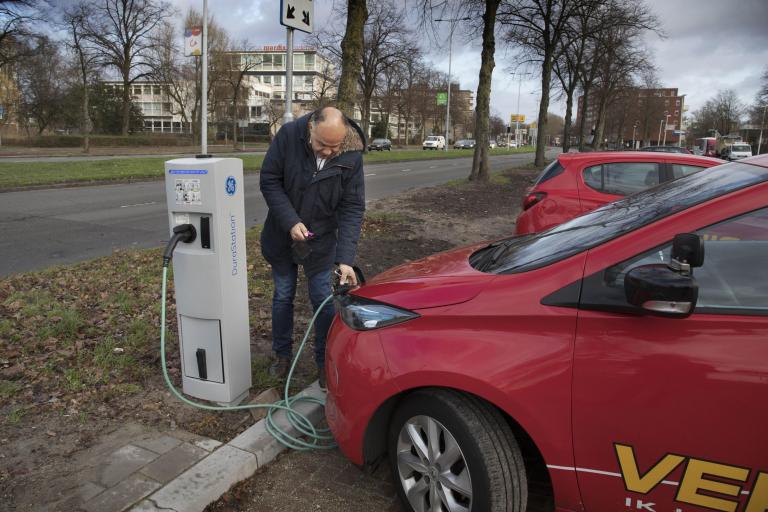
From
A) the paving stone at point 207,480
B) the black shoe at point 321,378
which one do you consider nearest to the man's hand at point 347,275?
the black shoe at point 321,378

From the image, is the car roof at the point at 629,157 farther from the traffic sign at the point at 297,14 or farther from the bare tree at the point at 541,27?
the bare tree at the point at 541,27

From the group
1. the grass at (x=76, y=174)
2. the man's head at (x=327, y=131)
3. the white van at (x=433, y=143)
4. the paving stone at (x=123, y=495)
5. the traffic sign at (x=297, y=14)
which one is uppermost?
the traffic sign at (x=297, y=14)

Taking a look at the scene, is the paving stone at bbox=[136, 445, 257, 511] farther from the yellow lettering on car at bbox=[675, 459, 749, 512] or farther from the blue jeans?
the yellow lettering on car at bbox=[675, 459, 749, 512]

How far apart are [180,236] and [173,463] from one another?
3.86 ft

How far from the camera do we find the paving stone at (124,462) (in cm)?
261

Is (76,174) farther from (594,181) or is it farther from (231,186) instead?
(231,186)

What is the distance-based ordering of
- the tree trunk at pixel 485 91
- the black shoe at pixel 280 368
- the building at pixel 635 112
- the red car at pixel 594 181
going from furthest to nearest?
the building at pixel 635 112 → the tree trunk at pixel 485 91 → the red car at pixel 594 181 → the black shoe at pixel 280 368

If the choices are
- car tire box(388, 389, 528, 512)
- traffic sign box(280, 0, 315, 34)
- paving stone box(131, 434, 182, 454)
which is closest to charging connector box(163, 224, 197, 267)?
paving stone box(131, 434, 182, 454)

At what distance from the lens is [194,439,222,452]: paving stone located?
2889 mm

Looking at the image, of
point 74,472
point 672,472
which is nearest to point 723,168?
point 672,472

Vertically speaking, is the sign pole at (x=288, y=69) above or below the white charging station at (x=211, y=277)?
above

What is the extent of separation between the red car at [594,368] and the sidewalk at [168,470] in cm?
75

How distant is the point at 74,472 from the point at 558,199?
5.04m

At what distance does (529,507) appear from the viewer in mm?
2531
